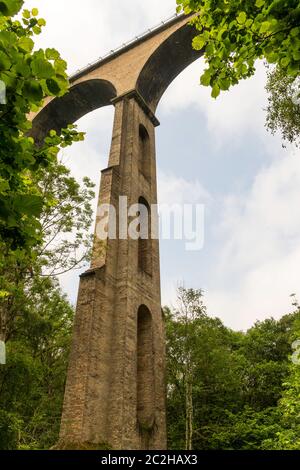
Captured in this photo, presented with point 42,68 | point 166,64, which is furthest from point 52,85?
point 166,64

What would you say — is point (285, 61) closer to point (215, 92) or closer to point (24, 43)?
point (215, 92)

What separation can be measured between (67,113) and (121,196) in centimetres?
928

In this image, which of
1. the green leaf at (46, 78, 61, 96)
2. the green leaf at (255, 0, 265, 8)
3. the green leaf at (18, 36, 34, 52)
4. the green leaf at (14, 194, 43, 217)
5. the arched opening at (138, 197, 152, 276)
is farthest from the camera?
the arched opening at (138, 197, 152, 276)

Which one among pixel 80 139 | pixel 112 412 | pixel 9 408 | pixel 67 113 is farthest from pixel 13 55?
pixel 67 113

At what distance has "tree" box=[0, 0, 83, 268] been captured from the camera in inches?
108

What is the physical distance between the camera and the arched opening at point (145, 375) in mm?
11281

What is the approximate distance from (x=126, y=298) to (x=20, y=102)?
9444 mm

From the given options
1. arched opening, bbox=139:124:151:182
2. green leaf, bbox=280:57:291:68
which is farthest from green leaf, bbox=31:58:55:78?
arched opening, bbox=139:124:151:182

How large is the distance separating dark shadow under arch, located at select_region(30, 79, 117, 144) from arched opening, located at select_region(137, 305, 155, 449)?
1189cm

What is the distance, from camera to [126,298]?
39.3 feet

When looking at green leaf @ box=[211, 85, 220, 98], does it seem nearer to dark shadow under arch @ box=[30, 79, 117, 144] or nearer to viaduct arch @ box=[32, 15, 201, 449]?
viaduct arch @ box=[32, 15, 201, 449]

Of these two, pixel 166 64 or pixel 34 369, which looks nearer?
pixel 34 369

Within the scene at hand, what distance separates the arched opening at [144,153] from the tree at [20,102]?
12.9 m
